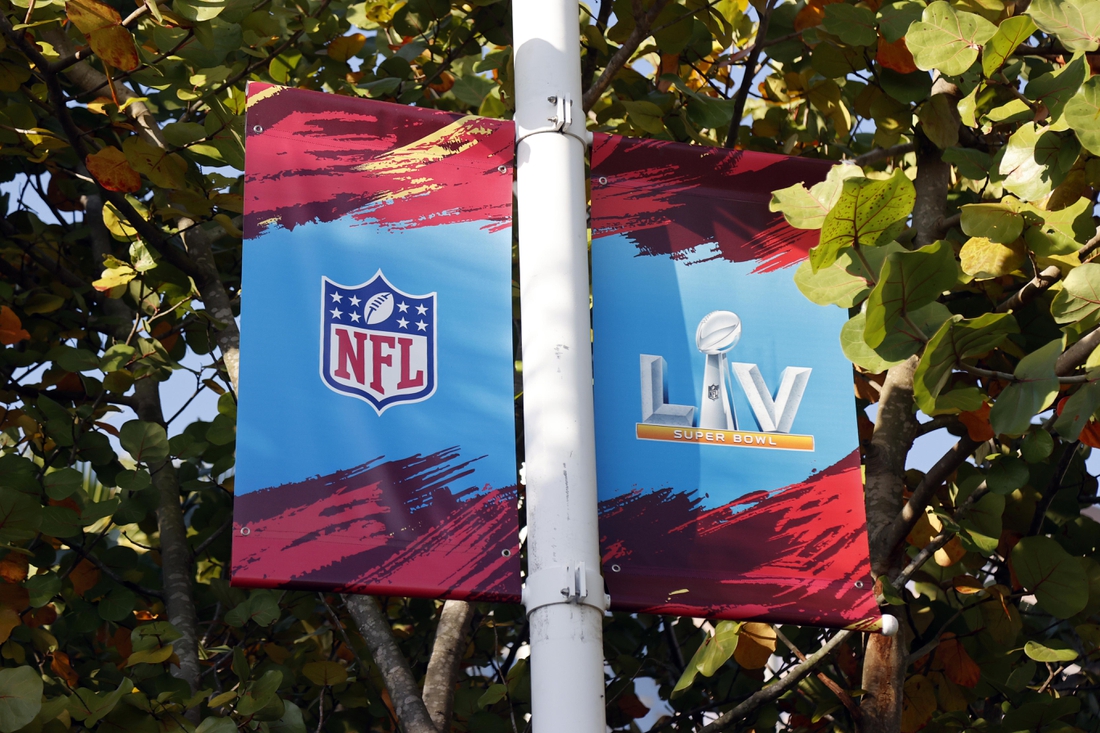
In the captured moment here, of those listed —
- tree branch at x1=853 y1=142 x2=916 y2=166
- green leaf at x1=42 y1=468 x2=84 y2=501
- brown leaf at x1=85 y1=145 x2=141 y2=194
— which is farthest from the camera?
tree branch at x1=853 y1=142 x2=916 y2=166

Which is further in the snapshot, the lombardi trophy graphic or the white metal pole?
the lombardi trophy graphic

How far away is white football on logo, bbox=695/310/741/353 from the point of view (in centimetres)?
329

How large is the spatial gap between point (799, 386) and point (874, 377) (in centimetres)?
154

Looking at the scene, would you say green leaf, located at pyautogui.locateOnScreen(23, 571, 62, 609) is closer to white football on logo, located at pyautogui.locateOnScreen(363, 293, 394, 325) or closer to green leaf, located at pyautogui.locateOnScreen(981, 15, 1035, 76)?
white football on logo, located at pyautogui.locateOnScreen(363, 293, 394, 325)

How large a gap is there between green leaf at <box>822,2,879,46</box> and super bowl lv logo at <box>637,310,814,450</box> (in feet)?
3.67

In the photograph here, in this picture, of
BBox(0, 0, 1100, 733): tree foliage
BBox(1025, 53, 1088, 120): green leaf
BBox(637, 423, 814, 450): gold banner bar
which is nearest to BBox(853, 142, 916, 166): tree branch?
BBox(0, 0, 1100, 733): tree foliage

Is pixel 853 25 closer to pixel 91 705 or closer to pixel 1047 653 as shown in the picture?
pixel 1047 653

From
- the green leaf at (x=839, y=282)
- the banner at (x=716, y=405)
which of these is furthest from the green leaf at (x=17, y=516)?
the green leaf at (x=839, y=282)

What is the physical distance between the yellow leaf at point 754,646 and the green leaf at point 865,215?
163cm

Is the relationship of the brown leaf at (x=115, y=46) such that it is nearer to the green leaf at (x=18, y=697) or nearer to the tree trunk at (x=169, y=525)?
the tree trunk at (x=169, y=525)

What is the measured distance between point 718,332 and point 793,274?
291 mm

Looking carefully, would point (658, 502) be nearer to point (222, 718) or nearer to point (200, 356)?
point (222, 718)

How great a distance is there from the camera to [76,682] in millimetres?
4191

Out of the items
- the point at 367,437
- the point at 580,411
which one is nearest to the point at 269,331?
the point at 367,437
